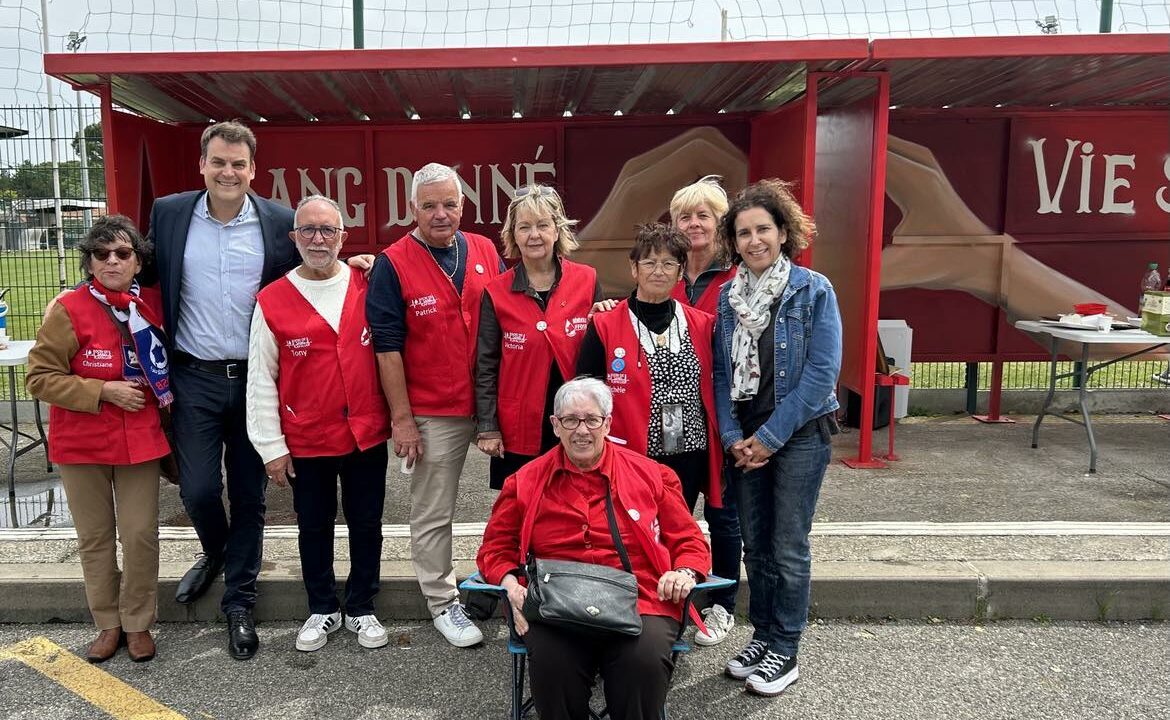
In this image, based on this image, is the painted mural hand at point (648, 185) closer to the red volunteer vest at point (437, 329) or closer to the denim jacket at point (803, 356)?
the red volunteer vest at point (437, 329)

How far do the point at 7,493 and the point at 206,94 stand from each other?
9.22ft

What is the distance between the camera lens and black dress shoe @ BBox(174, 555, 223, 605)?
11.8 feet

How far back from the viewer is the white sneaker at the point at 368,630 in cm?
338

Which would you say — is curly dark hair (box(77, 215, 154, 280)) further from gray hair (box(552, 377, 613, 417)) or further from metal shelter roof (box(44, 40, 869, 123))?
metal shelter roof (box(44, 40, 869, 123))

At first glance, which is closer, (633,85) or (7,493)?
(7,493)

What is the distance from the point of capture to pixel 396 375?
3229mm

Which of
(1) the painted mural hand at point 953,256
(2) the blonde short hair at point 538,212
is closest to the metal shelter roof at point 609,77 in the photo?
(1) the painted mural hand at point 953,256

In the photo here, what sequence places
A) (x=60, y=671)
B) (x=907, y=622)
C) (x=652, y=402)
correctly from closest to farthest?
(x=652, y=402), (x=60, y=671), (x=907, y=622)

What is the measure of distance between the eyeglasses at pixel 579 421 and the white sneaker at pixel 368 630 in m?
1.36

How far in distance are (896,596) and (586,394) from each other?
1887 millimetres

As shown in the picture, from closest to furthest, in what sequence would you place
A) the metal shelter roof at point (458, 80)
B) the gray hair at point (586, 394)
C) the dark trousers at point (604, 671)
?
the dark trousers at point (604, 671) < the gray hair at point (586, 394) < the metal shelter roof at point (458, 80)

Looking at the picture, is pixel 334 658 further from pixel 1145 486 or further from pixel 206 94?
pixel 1145 486

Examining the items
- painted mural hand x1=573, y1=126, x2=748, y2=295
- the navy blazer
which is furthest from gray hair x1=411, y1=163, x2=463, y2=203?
painted mural hand x1=573, y1=126, x2=748, y2=295

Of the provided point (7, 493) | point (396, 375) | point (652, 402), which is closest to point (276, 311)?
point (396, 375)
